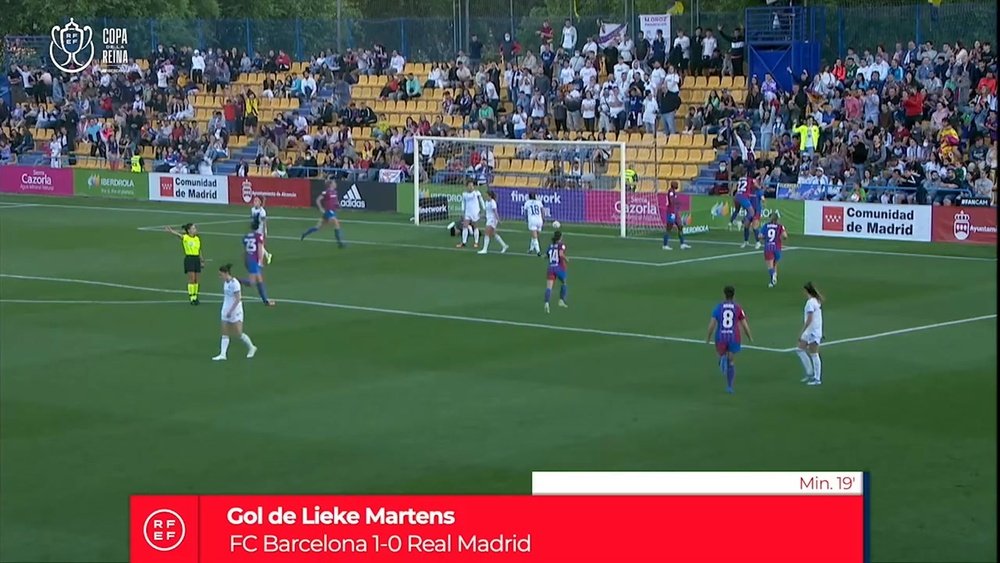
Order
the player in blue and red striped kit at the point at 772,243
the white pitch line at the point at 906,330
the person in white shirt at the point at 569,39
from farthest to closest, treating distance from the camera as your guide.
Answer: the person in white shirt at the point at 569,39 < the player in blue and red striped kit at the point at 772,243 < the white pitch line at the point at 906,330

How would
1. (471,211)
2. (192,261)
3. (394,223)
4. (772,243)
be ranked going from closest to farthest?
(192,261)
(772,243)
(471,211)
(394,223)

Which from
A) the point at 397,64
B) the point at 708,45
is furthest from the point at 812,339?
the point at 397,64

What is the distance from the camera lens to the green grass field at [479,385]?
1995cm

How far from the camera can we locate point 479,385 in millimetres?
26047

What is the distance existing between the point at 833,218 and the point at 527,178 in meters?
12.3

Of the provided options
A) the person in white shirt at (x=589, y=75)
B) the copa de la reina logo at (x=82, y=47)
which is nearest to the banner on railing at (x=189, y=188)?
the person in white shirt at (x=589, y=75)

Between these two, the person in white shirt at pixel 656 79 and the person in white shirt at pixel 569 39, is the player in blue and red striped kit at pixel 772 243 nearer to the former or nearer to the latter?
the person in white shirt at pixel 656 79

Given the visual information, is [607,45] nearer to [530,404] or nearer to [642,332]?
[642,332]

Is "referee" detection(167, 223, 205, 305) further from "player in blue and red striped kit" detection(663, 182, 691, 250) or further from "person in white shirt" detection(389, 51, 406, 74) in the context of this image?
"person in white shirt" detection(389, 51, 406, 74)

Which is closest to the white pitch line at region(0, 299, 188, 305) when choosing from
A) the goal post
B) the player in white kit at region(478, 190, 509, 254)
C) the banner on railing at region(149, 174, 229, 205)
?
the player in white kit at region(478, 190, 509, 254)

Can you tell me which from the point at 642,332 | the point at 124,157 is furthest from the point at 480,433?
the point at 124,157

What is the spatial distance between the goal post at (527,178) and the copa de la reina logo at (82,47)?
24651mm

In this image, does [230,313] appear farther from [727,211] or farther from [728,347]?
[727,211]

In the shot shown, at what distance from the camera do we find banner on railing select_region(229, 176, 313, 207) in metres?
59.2
